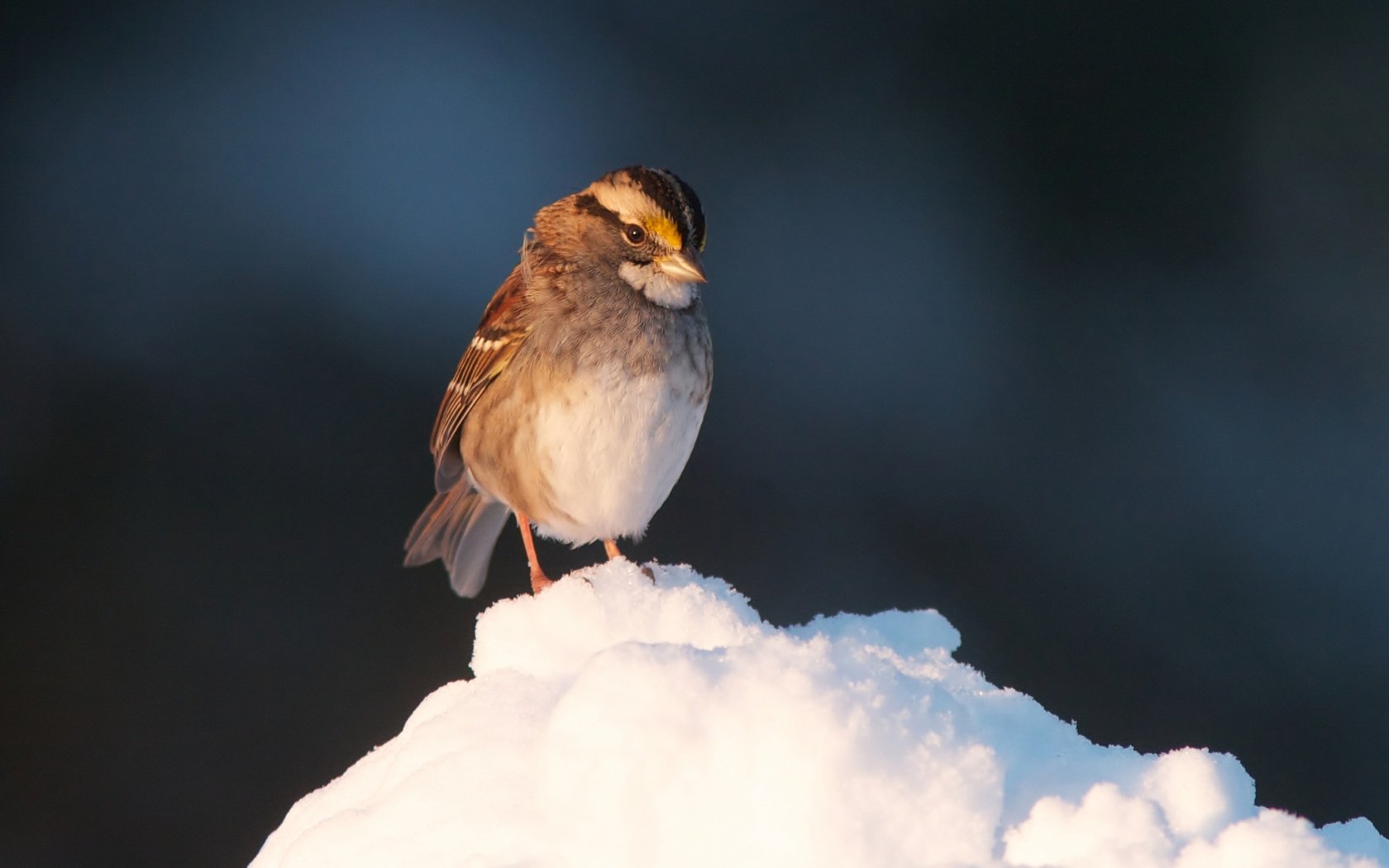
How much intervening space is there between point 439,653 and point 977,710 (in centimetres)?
328

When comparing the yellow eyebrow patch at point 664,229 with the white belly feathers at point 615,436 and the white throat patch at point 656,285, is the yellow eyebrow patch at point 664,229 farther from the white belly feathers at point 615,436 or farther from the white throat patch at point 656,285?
the white belly feathers at point 615,436

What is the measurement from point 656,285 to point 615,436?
0.83ft

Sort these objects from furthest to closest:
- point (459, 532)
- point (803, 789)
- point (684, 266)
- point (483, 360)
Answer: point (459, 532)
point (483, 360)
point (684, 266)
point (803, 789)

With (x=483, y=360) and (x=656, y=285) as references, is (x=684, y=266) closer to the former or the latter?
(x=656, y=285)

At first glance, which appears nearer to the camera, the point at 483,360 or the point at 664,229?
the point at 664,229

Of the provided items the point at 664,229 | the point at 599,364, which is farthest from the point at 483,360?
the point at 664,229

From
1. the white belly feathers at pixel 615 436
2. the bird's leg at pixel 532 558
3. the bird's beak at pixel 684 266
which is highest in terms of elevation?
the bird's beak at pixel 684 266

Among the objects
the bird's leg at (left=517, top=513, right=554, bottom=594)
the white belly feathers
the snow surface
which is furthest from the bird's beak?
the snow surface

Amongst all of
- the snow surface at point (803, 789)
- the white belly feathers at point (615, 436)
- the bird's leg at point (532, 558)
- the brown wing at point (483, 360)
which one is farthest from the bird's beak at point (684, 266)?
the snow surface at point (803, 789)

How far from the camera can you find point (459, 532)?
2.57m

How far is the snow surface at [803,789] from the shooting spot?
69cm

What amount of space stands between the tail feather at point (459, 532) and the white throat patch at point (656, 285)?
2.33 feet

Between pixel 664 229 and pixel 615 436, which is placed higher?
pixel 664 229

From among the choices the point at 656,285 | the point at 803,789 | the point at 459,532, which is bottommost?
the point at 459,532
